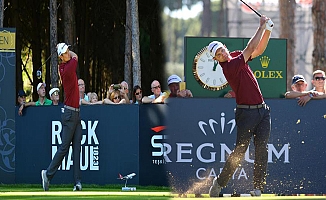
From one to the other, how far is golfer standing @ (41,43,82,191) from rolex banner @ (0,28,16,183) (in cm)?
312

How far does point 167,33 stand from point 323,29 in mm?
9365

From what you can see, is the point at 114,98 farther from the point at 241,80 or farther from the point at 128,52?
the point at 128,52

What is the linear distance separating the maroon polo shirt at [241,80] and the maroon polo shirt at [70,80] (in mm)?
3045

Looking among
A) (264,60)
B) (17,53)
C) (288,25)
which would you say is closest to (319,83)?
(264,60)

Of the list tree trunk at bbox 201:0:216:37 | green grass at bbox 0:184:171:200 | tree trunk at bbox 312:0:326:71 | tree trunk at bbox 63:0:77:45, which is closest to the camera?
green grass at bbox 0:184:171:200

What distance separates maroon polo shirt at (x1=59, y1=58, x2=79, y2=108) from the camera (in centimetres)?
1488

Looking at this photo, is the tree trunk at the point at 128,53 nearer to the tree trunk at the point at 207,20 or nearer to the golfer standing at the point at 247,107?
the tree trunk at the point at 207,20

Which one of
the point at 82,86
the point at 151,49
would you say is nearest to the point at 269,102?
the point at 82,86

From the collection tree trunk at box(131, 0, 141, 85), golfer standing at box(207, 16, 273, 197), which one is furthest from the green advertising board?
tree trunk at box(131, 0, 141, 85)

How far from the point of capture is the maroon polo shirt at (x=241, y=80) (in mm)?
12445

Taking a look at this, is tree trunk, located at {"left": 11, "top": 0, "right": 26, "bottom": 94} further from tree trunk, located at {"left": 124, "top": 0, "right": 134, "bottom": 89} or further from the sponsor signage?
the sponsor signage

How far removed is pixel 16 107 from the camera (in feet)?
60.4

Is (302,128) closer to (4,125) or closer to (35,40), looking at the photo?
(4,125)

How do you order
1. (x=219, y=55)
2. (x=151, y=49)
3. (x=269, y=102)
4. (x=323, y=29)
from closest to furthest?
(x=219, y=55), (x=269, y=102), (x=323, y=29), (x=151, y=49)
